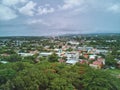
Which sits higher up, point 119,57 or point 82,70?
point 82,70

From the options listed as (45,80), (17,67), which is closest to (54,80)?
(45,80)

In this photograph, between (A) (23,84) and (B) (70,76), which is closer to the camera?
(A) (23,84)

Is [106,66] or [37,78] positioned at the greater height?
[37,78]

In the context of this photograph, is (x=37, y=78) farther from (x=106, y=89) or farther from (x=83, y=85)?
(x=106, y=89)

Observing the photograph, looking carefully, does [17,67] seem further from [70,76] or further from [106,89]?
[106,89]

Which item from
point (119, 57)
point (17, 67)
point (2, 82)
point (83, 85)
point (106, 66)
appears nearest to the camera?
point (83, 85)

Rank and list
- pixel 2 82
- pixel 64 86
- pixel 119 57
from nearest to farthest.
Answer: pixel 64 86
pixel 2 82
pixel 119 57

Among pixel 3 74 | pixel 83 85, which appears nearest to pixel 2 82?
pixel 3 74

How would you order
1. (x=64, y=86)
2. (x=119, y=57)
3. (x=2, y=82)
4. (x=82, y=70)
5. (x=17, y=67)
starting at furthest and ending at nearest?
(x=119, y=57) < (x=17, y=67) < (x=82, y=70) < (x=2, y=82) < (x=64, y=86)

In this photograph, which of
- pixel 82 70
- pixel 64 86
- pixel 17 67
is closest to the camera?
pixel 64 86
